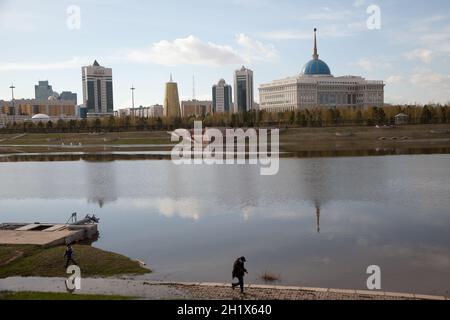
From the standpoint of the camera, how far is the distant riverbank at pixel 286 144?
70.2 meters

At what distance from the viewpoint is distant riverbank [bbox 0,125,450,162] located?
230 feet

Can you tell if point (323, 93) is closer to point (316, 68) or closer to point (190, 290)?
point (316, 68)

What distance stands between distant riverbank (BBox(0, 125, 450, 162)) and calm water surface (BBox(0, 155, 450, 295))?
2025 centimetres

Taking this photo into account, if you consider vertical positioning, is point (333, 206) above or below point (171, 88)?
below

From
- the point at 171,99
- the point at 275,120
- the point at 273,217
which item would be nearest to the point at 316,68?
the point at 171,99

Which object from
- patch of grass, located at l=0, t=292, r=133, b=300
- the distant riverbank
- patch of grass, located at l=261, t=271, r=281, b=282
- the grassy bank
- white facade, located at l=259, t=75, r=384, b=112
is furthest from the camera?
white facade, located at l=259, t=75, r=384, b=112

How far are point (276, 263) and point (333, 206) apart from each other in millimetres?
11091

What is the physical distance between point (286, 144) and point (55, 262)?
215 ft

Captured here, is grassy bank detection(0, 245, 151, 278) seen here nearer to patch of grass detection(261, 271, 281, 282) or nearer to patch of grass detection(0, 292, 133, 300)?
patch of grass detection(0, 292, 133, 300)

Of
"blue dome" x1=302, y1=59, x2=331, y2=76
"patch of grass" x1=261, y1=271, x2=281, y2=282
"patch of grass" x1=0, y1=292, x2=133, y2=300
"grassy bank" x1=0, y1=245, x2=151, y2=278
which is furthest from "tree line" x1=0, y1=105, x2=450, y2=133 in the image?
"patch of grass" x1=0, y1=292, x2=133, y2=300

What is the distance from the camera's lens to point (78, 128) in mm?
119375
